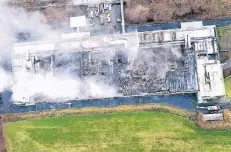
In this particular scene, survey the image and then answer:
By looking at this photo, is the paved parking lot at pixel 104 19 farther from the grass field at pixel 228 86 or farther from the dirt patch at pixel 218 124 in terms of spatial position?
the dirt patch at pixel 218 124

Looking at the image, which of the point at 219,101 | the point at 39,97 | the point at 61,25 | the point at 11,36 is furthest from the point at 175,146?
the point at 11,36

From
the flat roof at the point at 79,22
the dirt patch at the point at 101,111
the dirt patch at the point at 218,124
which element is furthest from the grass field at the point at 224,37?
the flat roof at the point at 79,22

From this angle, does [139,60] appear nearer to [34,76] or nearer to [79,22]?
[79,22]

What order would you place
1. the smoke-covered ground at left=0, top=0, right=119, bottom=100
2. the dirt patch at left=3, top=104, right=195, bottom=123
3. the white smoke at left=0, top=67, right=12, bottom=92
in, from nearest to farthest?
1. the dirt patch at left=3, top=104, right=195, bottom=123
2. the smoke-covered ground at left=0, top=0, right=119, bottom=100
3. the white smoke at left=0, top=67, right=12, bottom=92

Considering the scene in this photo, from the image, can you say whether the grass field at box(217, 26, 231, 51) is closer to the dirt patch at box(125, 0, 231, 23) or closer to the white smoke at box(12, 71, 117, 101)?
the dirt patch at box(125, 0, 231, 23)

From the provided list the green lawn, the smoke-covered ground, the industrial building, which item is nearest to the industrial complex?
the industrial building
